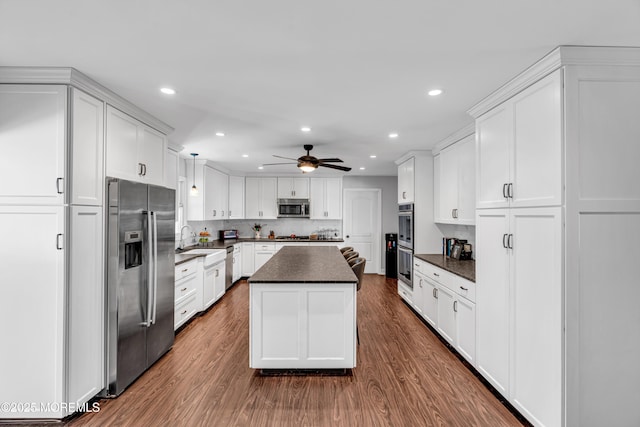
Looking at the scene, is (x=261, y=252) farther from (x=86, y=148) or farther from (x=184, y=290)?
(x=86, y=148)

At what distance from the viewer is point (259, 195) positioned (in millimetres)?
7332

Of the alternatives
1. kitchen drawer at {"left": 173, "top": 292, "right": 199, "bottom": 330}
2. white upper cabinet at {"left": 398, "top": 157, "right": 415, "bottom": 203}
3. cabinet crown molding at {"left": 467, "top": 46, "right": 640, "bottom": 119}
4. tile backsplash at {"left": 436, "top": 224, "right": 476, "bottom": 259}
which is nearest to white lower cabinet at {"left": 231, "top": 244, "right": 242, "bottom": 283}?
kitchen drawer at {"left": 173, "top": 292, "right": 199, "bottom": 330}

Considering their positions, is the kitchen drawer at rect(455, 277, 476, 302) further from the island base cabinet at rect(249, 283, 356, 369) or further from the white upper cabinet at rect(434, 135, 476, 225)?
the island base cabinet at rect(249, 283, 356, 369)

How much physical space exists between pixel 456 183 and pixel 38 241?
13.9ft

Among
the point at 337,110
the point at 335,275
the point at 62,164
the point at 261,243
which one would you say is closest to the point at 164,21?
the point at 62,164

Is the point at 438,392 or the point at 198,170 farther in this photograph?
the point at 198,170

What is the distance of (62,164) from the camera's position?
7.07ft

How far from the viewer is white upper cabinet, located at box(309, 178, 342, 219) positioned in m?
7.38

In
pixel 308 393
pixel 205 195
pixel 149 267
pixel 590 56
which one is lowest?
pixel 308 393

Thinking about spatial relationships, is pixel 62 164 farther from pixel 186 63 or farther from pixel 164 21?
pixel 164 21

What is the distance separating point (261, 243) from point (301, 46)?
5.50m

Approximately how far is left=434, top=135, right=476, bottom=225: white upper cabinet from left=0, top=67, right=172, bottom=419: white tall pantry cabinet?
3858mm

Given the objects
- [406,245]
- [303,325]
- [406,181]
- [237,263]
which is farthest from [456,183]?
[237,263]

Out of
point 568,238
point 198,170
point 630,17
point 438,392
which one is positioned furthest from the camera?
point 198,170
